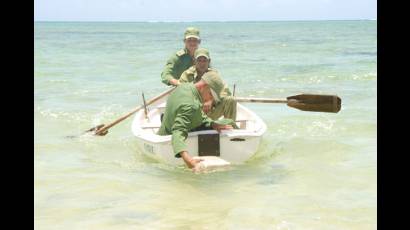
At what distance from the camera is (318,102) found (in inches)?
310

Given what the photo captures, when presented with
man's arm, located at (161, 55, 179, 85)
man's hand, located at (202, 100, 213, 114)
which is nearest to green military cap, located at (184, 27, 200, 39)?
man's arm, located at (161, 55, 179, 85)

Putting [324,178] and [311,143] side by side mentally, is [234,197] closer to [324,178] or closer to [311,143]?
[324,178]

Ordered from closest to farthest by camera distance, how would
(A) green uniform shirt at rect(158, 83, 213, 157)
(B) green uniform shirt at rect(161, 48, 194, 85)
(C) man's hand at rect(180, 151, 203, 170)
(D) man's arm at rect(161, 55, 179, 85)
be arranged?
1. (C) man's hand at rect(180, 151, 203, 170)
2. (A) green uniform shirt at rect(158, 83, 213, 157)
3. (D) man's arm at rect(161, 55, 179, 85)
4. (B) green uniform shirt at rect(161, 48, 194, 85)

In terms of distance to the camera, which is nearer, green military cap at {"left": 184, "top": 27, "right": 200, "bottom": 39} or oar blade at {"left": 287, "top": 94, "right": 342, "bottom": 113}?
oar blade at {"left": 287, "top": 94, "right": 342, "bottom": 113}

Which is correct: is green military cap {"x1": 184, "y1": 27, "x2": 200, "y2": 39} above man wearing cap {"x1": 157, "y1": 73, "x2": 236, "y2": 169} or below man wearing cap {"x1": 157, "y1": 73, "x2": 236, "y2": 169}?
above

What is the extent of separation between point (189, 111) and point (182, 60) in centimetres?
302

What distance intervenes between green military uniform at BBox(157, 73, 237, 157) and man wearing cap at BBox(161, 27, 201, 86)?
237 cm

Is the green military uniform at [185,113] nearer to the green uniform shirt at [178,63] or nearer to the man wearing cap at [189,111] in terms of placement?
the man wearing cap at [189,111]

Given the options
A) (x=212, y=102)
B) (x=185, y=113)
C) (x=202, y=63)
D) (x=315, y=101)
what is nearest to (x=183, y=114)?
(x=185, y=113)

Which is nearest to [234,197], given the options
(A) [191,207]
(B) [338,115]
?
(A) [191,207]

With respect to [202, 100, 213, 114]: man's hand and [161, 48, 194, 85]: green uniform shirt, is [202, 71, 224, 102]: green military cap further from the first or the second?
[161, 48, 194, 85]: green uniform shirt

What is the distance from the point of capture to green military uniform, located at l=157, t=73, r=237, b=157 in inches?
265

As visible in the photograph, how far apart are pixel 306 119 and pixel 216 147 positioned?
16.5ft

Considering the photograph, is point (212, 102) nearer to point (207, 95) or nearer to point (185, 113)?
point (207, 95)
